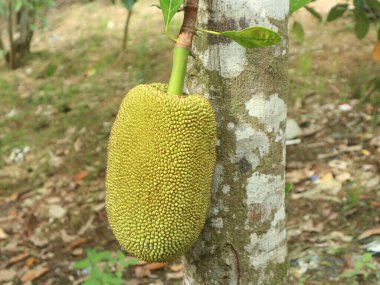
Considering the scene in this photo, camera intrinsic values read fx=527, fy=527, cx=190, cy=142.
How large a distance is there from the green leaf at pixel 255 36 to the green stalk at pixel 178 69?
76 millimetres

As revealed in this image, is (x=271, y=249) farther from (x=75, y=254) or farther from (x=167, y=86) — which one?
(x=75, y=254)

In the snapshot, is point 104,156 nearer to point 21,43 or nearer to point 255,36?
point 21,43

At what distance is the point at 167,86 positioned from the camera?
88cm

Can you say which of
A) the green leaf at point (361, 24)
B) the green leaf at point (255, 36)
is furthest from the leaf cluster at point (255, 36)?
the green leaf at point (361, 24)

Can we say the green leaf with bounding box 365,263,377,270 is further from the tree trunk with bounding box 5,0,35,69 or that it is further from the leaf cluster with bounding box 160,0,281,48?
the tree trunk with bounding box 5,0,35,69

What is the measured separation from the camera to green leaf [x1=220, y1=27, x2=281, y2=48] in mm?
→ 788

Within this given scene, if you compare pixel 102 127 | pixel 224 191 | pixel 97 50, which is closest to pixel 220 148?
pixel 224 191

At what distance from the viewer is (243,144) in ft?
3.09

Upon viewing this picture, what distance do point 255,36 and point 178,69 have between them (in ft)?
0.43

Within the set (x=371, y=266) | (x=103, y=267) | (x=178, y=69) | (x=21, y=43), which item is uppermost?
(x=178, y=69)

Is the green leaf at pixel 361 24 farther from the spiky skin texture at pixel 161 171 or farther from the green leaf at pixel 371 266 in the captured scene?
the spiky skin texture at pixel 161 171

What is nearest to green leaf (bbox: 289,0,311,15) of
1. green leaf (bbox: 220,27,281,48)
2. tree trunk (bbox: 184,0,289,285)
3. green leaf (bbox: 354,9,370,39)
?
tree trunk (bbox: 184,0,289,285)

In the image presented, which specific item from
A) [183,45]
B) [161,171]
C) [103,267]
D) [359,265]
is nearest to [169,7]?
[183,45]

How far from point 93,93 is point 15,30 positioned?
169 cm
